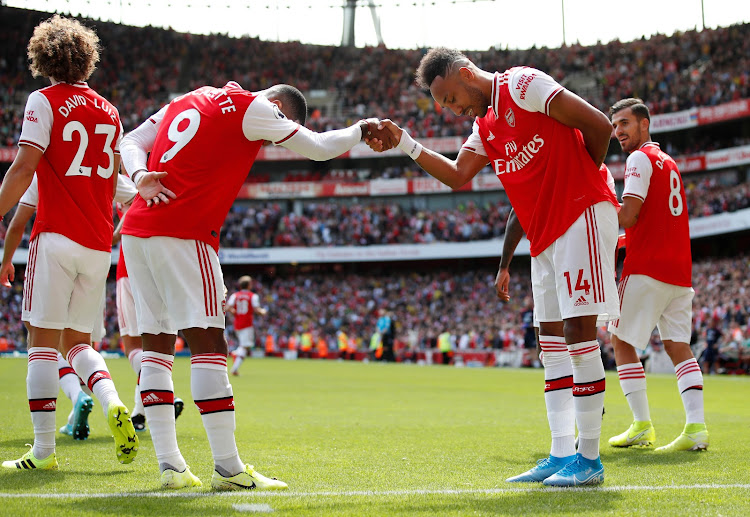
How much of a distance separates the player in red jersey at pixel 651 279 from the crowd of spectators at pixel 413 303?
18.3 metres

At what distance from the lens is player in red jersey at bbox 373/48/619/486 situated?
4277 mm

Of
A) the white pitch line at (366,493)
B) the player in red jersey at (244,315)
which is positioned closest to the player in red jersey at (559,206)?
the white pitch line at (366,493)

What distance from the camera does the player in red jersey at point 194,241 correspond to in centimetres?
406

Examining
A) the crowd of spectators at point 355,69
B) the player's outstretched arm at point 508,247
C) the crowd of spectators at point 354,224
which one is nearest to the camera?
the player's outstretched arm at point 508,247

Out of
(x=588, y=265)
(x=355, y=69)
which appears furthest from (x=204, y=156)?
(x=355, y=69)

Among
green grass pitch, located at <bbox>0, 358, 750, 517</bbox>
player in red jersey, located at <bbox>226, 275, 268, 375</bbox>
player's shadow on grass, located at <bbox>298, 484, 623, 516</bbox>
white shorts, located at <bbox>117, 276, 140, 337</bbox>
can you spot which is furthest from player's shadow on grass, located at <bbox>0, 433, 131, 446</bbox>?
player in red jersey, located at <bbox>226, 275, 268, 375</bbox>

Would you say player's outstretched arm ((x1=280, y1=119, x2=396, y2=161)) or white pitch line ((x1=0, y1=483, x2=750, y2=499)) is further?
player's outstretched arm ((x1=280, y1=119, x2=396, y2=161))

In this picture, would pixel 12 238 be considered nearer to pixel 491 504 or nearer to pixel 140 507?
pixel 140 507

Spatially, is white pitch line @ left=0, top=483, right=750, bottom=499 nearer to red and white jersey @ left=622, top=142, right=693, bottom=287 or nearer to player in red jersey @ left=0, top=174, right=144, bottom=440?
player in red jersey @ left=0, top=174, right=144, bottom=440

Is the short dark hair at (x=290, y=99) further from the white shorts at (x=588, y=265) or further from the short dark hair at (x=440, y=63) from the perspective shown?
the white shorts at (x=588, y=265)

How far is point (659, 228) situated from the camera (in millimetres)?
6230

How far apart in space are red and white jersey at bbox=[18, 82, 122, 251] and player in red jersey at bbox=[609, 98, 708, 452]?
3.75 metres

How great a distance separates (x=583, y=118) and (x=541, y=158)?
35cm

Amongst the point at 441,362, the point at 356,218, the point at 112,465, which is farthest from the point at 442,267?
the point at 112,465
